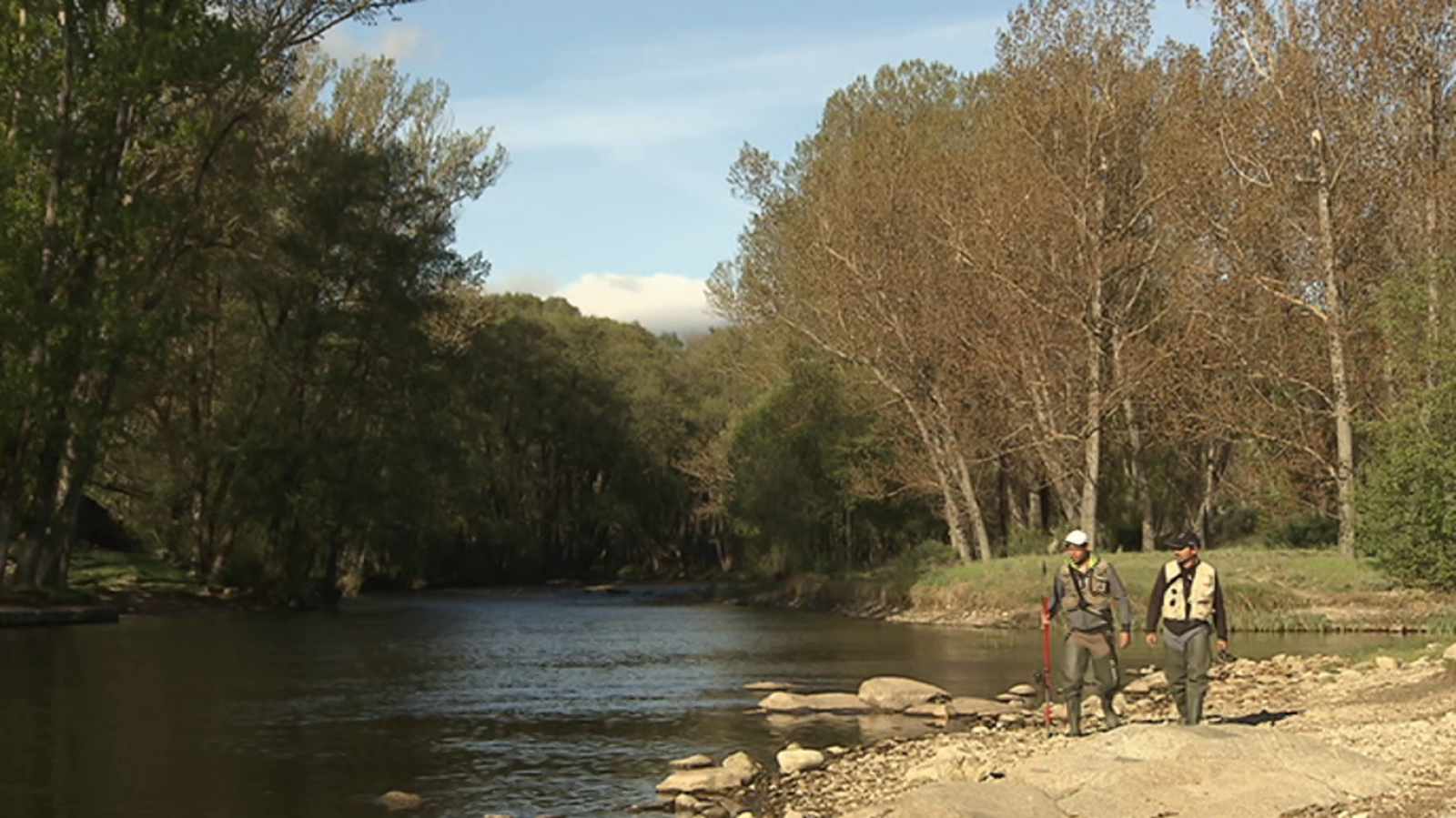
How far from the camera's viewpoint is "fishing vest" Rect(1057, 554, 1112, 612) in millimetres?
17438

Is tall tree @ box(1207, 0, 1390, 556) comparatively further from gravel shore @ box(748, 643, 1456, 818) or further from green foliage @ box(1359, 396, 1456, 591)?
gravel shore @ box(748, 643, 1456, 818)

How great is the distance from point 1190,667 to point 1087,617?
4.05 feet

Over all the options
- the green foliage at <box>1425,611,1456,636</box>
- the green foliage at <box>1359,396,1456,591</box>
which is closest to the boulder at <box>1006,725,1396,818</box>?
the green foliage at <box>1425,611,1456,636</box>

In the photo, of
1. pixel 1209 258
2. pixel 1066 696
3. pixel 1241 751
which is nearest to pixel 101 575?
pixel 1209 258

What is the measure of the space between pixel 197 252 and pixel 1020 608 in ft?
96.7

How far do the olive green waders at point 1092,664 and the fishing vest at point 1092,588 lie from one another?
0.37 m

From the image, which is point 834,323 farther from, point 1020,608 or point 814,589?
point 1020,608

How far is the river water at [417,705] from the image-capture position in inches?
719

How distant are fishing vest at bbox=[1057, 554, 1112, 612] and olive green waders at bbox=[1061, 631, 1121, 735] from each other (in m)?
0.37

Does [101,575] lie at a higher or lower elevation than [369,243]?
lower

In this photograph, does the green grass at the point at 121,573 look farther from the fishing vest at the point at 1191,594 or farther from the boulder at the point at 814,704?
the fishing vest at the point at 1191,594

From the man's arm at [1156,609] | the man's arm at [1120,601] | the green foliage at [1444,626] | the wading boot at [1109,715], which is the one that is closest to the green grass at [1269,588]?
the green foliage at [1444,626]

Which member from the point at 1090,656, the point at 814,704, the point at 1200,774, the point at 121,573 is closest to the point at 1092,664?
the point at 1090,656

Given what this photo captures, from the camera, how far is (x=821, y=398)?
205 feet
